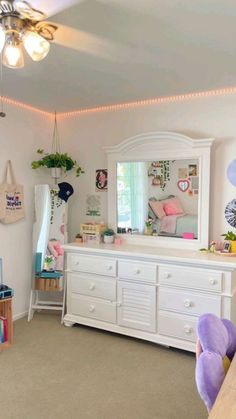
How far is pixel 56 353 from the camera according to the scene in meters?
2.85

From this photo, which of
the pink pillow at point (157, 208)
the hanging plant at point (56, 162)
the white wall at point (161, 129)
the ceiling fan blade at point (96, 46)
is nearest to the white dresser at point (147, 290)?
the pink pillow at point (157, 208)

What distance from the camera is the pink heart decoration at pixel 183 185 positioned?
319 cm

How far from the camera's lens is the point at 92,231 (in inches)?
139

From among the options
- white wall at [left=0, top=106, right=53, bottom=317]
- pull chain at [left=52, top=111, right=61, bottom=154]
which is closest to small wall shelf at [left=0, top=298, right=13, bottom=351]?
white wall at [left=0, top=106, right=53, bottom=317]

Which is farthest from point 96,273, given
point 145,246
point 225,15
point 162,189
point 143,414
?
point 225,15

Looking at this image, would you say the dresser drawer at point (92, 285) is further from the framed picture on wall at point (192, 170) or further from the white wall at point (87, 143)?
the framed picture on wall at point (192, 170)

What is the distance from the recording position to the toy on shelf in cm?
352

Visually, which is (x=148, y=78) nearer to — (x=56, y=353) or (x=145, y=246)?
(x=145, y=246)

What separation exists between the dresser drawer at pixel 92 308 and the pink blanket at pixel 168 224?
0.93 meters

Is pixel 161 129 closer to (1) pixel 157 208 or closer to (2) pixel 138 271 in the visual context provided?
(1) pixel 157 208

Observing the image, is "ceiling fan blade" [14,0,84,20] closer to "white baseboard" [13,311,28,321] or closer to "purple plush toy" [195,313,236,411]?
"purple plush toy" [195,313,236,411]

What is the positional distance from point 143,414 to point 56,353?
105 centimetres

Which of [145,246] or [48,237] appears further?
[48,237]

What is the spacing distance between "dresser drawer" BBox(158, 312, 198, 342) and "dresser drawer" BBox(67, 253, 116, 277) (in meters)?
0.63
